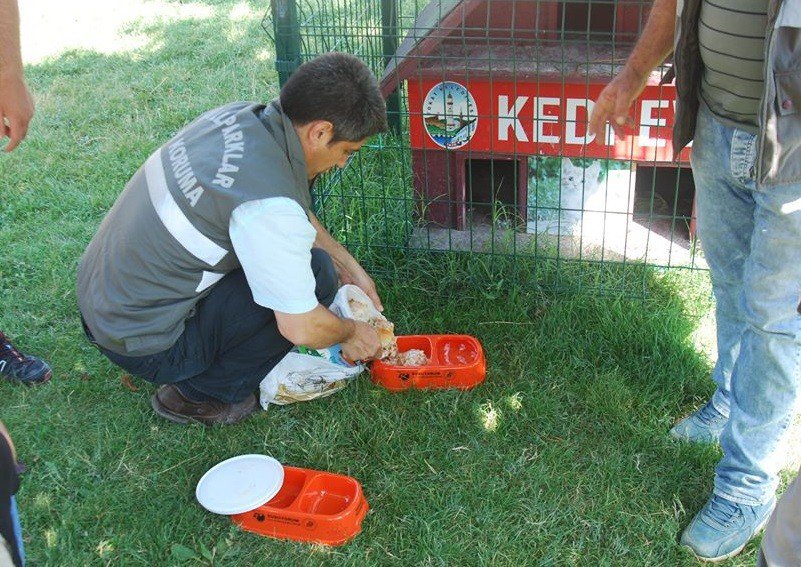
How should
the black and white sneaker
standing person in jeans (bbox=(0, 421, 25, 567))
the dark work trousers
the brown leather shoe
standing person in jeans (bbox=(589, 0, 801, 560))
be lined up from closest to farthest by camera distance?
1. standing person in jeans (bbox=(0, 421, 25, 567))
2. standing person in jeans (bbox=(589, 0, 801, 560))
3. the dark work trousers
4. the brown leather shoe
5. the black and white sneaker

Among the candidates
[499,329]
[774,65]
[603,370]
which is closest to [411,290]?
[499,329]

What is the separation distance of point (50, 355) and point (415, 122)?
68.2 inches

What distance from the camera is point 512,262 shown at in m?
3.62

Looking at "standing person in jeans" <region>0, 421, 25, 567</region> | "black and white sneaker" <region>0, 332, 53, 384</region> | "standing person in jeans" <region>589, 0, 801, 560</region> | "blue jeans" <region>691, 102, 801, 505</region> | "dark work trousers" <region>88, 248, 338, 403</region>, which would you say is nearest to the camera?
"standing person in jeans" <region>0, 421, 25, 567</region>

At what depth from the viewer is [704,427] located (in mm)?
2725

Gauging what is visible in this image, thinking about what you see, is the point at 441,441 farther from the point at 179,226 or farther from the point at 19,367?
the point at 19,367

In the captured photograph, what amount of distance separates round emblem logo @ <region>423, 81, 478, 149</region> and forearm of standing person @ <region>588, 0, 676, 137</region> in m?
1.00

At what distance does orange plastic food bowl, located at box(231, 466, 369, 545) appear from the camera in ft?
7.97

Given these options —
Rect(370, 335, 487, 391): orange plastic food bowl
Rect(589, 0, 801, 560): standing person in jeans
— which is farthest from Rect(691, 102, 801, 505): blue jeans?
Rect(370, 335, 487, 391): orange plastic food bowl

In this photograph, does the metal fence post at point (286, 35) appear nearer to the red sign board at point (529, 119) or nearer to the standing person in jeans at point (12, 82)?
the red sign board at point (529, 119)

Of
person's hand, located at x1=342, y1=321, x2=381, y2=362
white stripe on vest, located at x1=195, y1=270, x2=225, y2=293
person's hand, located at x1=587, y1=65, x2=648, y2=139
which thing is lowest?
person's hand, located at x1=342, y1=321, x2=381, y2=362

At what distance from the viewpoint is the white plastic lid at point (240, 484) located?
248cm

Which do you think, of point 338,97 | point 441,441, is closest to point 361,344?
point 441,441

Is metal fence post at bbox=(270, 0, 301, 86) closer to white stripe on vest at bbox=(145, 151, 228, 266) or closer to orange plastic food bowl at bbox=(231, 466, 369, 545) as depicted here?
white stripe on vest at bbox=(145, 151, 228, 266)
